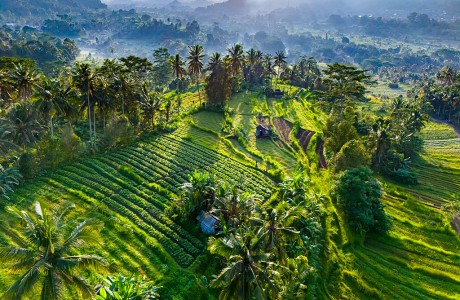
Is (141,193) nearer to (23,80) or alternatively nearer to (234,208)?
(234,208)

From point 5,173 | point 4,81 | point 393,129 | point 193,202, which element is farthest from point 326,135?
point 4,81

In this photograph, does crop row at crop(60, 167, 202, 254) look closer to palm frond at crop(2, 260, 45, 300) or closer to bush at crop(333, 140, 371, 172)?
palm frond at crop(2, 260, 45, 300)

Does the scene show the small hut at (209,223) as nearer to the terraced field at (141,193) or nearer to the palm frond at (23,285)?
the terraced field at (141,193)

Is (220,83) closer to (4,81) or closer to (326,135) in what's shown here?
(326,135)

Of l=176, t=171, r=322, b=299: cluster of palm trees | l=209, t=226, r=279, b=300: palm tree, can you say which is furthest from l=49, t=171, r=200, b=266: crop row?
l=209, t=226, r=279, b=300: palm tree

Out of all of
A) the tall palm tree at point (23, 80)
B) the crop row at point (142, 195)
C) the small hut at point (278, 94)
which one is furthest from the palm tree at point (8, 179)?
the small hut at point (278, 94)
